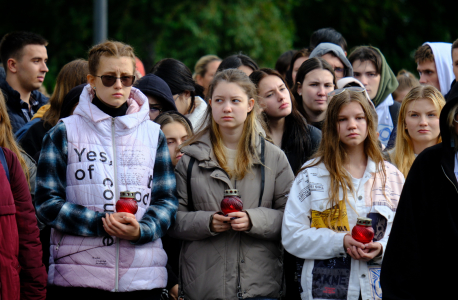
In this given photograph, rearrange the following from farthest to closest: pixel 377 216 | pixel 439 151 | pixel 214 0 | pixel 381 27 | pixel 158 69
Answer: pixel 381 27
pixel 214 0
pixel 158 69
pixel 377 216
pixel 439 151

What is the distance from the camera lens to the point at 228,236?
152 inches

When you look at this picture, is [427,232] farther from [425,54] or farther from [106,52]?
[425,54]

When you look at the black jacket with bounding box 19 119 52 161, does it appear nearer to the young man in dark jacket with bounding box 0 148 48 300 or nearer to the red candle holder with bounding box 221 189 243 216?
the young man in dark jacket with bounding box 0 148 48 300

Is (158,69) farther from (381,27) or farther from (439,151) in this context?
Result: (381,27)

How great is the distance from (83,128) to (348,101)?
72.7 inches

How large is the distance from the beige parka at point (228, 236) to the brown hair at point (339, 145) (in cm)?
30

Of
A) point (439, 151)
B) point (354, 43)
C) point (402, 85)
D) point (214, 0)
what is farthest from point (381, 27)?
point (439, 151)

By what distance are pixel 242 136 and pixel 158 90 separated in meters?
1.34

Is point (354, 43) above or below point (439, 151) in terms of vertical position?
above

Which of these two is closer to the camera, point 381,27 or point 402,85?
point 402,85

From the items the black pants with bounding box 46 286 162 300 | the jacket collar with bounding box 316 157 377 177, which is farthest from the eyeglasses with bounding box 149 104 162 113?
the black pants with bounding box 46 286 162 300

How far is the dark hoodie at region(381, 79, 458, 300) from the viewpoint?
2809 mm

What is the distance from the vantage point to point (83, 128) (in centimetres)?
371

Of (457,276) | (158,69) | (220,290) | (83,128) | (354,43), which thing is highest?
(354,43)
